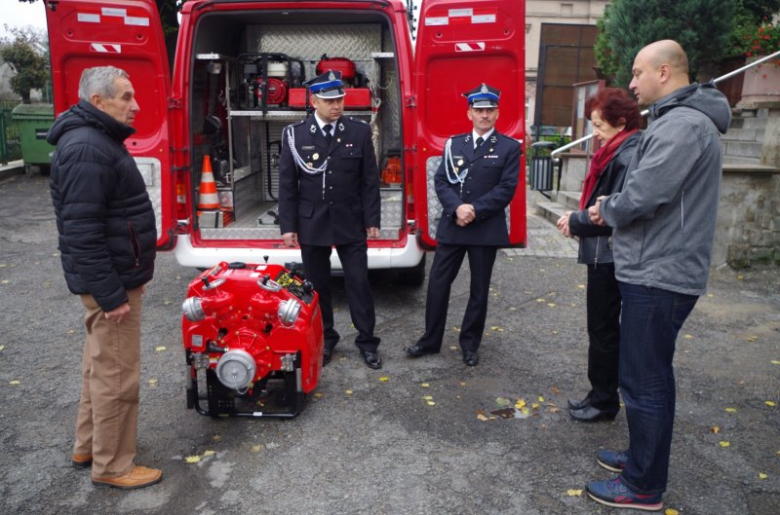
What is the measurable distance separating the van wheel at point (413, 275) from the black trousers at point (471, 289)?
4.81 feet

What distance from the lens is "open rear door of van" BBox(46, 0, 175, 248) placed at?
464 centimetres

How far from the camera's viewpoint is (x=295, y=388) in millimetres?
3635

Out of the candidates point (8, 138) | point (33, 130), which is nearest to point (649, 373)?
point (33, 130)

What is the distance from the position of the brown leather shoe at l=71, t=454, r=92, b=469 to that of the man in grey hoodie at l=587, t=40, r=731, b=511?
2421 millimetres

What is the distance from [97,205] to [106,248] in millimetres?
189

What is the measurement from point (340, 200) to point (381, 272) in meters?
2.44

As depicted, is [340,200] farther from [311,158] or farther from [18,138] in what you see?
[18,138]

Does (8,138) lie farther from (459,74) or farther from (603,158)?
(603,158)

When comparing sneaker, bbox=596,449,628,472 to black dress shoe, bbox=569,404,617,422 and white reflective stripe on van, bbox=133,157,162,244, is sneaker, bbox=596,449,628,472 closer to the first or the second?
black dress shoe, bbox=569,404,617,422

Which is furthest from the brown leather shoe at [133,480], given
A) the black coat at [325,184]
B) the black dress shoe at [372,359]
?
the black coat at [325,184]

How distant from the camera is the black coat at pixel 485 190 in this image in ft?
14.3

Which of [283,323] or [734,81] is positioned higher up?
[734,81]

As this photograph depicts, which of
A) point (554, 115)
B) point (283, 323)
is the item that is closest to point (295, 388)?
point (283, 323)

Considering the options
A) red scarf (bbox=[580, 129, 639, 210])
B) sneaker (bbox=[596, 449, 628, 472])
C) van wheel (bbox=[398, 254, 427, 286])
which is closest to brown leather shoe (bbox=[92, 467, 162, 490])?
sneaker (bbox=[596, 449, 628, 472])
